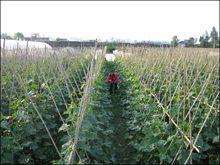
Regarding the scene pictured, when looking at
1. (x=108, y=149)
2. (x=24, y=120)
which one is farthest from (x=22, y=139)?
(x=108, y=149)

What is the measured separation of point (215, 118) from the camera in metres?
5.62

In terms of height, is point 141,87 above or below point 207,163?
above

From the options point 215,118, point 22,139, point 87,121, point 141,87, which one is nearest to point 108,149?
point 87,121

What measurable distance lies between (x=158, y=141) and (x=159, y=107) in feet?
5.07

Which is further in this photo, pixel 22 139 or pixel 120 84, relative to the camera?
pixel 120 84

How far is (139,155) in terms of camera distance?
5371 millimetres

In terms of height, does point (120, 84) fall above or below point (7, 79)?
below

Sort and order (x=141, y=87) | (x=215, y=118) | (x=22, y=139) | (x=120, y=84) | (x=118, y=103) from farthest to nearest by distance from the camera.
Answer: (x=120, y=84)
(x=118, y=103)
(x=141, y=87)
(x=215, y=118)
(x=22, y=139)

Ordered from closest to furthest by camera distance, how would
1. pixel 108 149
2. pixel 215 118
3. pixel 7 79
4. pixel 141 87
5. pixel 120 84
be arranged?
pixel 108 149 < pixel 215 118 < pixel 7 79 < pixel 141 87 < pixel 120 84

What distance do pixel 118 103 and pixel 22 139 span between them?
21.4 ft

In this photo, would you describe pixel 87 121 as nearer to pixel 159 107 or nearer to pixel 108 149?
pixel 108 149

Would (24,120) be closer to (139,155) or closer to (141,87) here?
(139,155)

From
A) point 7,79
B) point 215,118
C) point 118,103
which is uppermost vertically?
point 7,79


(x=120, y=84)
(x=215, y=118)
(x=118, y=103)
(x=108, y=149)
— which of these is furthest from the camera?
(x=120, y=84)
